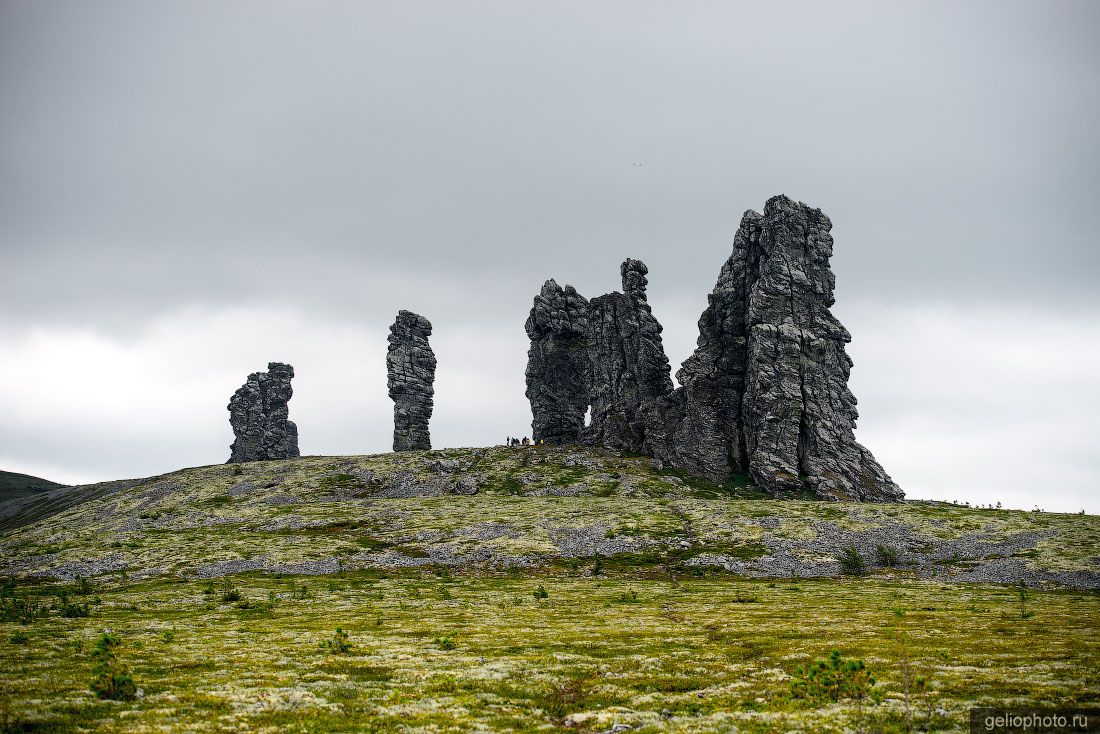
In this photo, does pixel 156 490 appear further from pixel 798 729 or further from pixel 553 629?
pixel 798 729

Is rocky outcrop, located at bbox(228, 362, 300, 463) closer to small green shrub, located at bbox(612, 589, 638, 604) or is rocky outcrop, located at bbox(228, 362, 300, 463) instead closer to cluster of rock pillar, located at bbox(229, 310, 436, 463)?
cluster of rock pillar, located at bbox(229, 310, 436, 463)

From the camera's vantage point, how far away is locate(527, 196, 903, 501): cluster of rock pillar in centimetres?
11931

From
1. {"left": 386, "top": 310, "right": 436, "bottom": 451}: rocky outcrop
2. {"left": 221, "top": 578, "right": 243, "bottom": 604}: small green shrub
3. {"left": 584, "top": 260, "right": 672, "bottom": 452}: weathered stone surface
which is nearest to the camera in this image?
{"left": 221, "top": 578, "right": 243, "bottom": 604}: small green shrub

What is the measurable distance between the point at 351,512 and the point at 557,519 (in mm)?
35174

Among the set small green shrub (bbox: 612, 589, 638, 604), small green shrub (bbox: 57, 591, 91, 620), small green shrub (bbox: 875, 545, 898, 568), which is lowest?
small green shrub (bbox: 612, 589, 638, 604)

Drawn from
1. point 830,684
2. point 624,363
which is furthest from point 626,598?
point 624,363

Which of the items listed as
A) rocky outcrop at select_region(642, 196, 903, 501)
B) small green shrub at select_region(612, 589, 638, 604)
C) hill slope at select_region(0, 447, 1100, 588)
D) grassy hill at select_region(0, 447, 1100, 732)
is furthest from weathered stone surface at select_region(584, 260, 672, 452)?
small green shrub at select_region(612, 589, 638, 604)

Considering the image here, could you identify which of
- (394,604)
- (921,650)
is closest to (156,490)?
(394,604)

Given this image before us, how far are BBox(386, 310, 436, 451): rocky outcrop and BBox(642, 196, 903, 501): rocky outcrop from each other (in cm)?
6495

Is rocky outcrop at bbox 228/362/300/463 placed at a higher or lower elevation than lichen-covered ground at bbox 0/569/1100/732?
higher

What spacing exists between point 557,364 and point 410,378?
135ft

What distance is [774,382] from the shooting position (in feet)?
402

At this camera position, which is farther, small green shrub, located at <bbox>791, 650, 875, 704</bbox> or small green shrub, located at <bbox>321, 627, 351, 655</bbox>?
small green shrub, located at <bbox>321, 627, 351, 655</bbox>

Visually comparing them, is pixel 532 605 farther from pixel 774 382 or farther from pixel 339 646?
pixel 774 382
